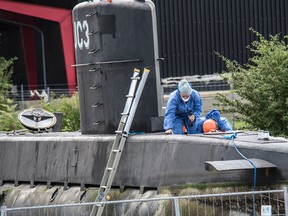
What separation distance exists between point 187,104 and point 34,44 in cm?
3422

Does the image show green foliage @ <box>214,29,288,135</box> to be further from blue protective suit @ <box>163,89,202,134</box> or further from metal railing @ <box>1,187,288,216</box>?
metal railing @ <box>1,187,288,216</box>

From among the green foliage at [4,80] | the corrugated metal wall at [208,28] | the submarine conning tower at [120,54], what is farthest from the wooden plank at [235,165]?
the corrugated metal wall at [208,28]

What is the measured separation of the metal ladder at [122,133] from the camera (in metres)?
11.3

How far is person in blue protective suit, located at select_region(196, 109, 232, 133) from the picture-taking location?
1180 centimetres

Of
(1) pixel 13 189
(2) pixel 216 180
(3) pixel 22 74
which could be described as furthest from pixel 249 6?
(2) pixel 216 180

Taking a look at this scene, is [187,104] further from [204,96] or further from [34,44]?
[34,44]

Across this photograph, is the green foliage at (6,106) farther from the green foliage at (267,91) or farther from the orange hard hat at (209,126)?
the orange hard hat at (209,126)

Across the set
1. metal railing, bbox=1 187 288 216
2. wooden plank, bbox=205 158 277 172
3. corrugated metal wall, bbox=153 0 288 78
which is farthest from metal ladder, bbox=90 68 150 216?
corrugated metal wall, bbox=153 0 288 78

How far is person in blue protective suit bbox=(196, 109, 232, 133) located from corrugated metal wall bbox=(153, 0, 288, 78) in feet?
91.7

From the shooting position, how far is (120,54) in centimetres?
1238

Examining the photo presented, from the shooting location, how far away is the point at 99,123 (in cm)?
1275

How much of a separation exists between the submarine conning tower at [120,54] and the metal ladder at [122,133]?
41cm

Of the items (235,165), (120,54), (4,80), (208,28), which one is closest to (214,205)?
(235,165)

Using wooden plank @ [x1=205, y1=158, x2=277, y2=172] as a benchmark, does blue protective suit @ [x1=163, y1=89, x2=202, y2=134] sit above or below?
above
